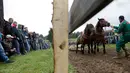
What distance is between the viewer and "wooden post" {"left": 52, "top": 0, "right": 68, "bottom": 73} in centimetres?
114

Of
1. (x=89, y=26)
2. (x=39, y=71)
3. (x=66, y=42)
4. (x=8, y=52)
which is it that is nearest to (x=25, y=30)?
(x=89, y=26)

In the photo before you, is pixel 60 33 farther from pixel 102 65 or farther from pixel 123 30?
pixel 123 30

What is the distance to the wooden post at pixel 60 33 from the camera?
3.75ft

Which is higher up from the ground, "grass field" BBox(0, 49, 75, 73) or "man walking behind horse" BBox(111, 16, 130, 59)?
"man walking behind horse" BBox(111, 16, 130, 59)

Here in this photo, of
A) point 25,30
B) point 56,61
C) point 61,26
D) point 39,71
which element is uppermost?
point 25,30

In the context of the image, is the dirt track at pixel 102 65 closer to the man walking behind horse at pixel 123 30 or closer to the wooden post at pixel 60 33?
the man walking behind horse at pixel 123 30

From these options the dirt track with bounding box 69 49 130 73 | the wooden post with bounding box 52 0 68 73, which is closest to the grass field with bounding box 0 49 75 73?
the dirt track with bounding box 69 49 130 73

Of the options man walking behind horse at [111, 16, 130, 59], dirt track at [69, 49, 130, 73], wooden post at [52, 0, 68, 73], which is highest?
man walking behind horse at [111, 16, 130, 59]

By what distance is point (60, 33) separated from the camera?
1.15 m

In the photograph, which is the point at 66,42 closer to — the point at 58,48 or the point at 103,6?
the point at 58,48

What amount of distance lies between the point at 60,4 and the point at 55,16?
0.06 metres

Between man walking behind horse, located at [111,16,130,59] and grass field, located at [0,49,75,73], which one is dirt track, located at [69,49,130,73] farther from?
man walking behind horse, located at [111,16,130,59]

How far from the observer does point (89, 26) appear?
13688 mm

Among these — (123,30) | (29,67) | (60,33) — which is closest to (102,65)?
(123,30)
